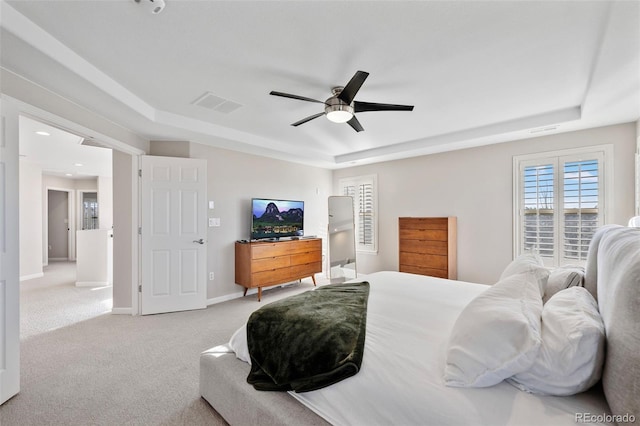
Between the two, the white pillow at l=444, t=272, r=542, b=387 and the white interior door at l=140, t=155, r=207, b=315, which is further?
the white interior door at l=140, t=155, r=207, b=315

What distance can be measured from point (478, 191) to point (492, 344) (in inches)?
147

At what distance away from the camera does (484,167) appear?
429 centimetres

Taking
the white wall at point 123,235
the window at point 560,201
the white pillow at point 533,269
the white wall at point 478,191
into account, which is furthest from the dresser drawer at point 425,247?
the white wall at point 123,235

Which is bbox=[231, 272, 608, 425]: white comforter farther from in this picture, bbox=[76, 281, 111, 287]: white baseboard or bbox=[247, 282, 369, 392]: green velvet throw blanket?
bbox=[76, 281, 111, 287]: white baseboard

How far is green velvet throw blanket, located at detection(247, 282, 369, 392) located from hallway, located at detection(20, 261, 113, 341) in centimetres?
311

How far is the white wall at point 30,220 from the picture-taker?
5.66m

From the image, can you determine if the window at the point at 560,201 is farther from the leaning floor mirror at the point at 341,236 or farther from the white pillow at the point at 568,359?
the white pillow at the point at 568,359

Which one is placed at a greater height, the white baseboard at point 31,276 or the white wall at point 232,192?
the white wall at point 232,192

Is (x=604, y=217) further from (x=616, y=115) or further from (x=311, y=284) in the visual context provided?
(x=311, y=284)

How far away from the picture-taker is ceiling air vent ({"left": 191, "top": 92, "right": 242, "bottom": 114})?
9.43ft

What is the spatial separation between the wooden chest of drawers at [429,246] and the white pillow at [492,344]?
305 centimetres

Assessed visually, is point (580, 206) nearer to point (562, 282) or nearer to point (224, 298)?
point (562, 282)

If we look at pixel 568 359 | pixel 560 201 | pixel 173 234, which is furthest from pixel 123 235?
pixel 560 201

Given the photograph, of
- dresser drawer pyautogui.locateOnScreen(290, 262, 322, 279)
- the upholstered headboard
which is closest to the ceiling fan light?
the upholstered headboard
